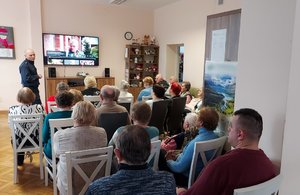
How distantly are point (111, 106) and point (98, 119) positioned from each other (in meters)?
0.26

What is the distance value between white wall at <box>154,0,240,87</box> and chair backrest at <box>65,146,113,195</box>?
441 cm

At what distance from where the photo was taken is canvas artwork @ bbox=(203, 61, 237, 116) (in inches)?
94.6

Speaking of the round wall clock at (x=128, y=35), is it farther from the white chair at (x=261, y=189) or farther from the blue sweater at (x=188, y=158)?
the white chair at (x=261, y=189)

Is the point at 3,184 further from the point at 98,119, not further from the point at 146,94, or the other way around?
the point at 146,94

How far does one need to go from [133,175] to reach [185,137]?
5.15 ft

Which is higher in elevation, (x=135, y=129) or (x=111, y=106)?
(x=135, y=129)

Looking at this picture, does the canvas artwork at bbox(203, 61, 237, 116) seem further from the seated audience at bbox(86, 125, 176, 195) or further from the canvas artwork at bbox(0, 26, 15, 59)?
the canvas artwork at bbox(0, 26, 15, 59)

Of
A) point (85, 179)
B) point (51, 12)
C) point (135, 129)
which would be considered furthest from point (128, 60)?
point (135, 129)

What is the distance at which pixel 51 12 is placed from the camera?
717 cm

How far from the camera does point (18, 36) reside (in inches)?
269

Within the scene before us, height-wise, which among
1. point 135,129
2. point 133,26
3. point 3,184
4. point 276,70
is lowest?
point 3,184

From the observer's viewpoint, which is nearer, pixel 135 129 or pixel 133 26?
pixel 135 129

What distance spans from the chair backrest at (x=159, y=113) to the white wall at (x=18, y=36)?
180 inches

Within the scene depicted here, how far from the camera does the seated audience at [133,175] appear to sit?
1182mm
